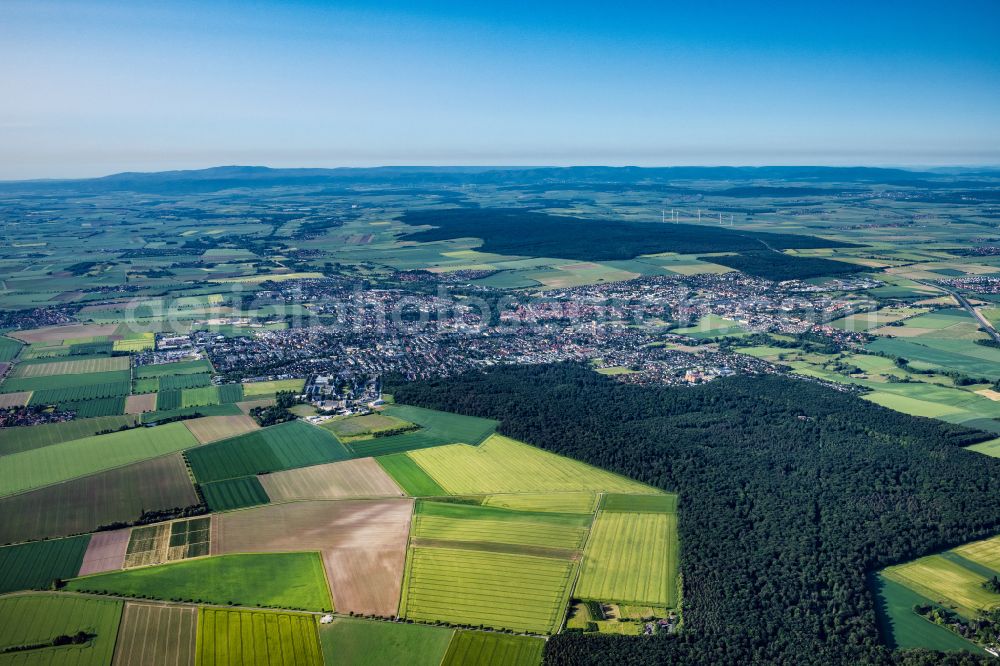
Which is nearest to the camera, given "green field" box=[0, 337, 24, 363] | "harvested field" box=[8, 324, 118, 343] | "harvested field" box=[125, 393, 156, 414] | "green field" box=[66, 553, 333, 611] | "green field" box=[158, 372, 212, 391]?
"green field" box=[66, 553, 333, 611]

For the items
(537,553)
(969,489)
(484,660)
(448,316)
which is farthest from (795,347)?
(484,660)

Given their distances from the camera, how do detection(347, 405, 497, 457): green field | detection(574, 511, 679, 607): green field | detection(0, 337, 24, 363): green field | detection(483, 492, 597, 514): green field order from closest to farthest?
1. detection(574, 511, 679, 607): green field
2. detection(483, 492, 597, 514): green field
3. detection(347, 405, 497, 457): green field
4. detection(0, 337, 24, 363): green field

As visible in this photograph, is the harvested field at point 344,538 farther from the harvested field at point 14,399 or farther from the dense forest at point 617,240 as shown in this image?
the dense forest at point 617,240

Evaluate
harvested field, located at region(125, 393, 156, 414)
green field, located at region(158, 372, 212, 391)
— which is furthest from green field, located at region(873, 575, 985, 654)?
green field, located at region(158, 372, 212, 391)

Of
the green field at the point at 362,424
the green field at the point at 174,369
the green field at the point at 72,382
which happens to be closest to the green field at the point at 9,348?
the green field at the point at 72,382

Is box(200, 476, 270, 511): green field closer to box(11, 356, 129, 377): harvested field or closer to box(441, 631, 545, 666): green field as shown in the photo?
box(441, 631, 545, 666): green field

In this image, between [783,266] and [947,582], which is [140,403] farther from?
[783,266]

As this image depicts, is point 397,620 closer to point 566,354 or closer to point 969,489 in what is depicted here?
point 969,489
